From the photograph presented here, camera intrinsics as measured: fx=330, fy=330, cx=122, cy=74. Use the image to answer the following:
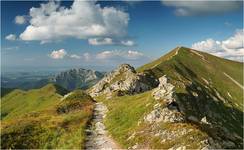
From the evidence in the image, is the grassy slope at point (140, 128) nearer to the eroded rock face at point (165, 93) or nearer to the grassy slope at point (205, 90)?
the eroded rock face at point (165, 93)

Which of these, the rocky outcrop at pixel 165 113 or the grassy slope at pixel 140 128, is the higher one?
the rocky outcrop at pixel 165 113

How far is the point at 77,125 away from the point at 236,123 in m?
102

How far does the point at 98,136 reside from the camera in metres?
55.6

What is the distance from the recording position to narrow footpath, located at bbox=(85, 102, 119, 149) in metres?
49.4

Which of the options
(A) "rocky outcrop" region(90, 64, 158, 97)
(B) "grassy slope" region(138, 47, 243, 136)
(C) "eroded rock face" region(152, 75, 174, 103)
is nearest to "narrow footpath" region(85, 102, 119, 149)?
(C) "eroded rock face" region(152, 75, 174, 103)

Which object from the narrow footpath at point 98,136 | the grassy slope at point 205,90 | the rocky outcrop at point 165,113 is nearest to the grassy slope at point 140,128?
the narrow footpath at point 98,136

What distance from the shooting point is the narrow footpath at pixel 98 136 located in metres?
49.4

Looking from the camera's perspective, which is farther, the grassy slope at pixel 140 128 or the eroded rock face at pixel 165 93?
the eroded rock face at pixel 165 93

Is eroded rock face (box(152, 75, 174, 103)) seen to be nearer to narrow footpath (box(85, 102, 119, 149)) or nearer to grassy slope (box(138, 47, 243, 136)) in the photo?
narrow footpath (box(85, 102, 119, 149))

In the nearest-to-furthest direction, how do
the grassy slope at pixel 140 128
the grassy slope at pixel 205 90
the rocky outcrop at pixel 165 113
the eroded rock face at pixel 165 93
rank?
the grassy slope at pixel 140 128 → the rocky outcrop at pixel 165 113 → the eroded rock face at pixel 165 93 → the grassy slope at pixel 205 90

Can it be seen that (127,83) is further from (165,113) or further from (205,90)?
(165,113)

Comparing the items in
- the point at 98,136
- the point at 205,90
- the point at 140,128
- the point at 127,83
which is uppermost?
the point at 127,83

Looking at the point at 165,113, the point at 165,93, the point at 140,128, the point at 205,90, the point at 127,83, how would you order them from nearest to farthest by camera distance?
the point at 140,128, the point at 165,113, the point at 165,93, the point at 127,83, the point at 205,90

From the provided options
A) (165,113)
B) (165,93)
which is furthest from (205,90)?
(165,113)
